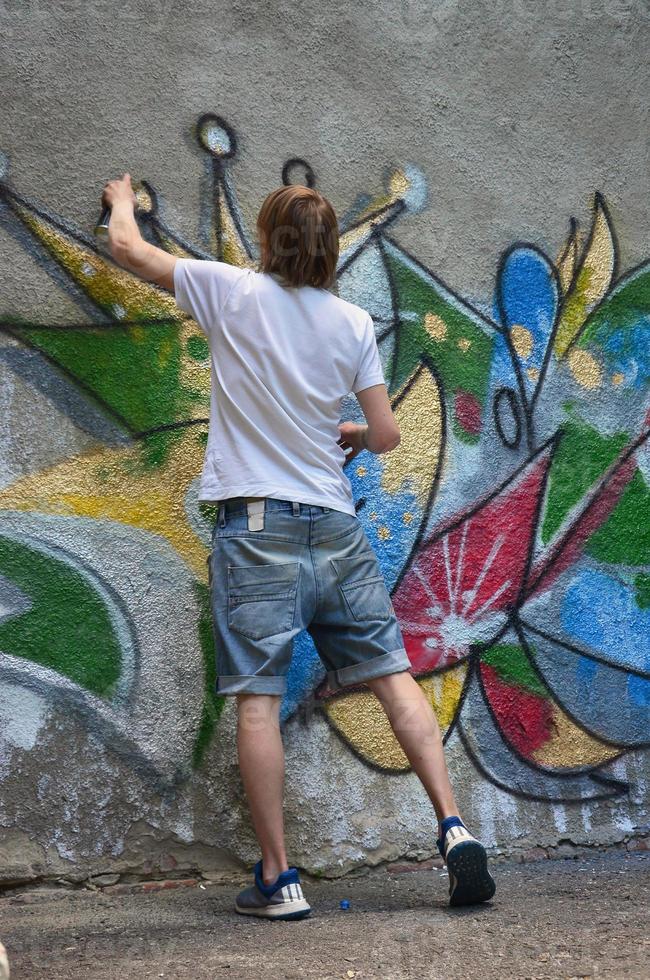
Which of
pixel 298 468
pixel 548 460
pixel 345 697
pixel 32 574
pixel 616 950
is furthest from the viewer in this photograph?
pixel 548 460

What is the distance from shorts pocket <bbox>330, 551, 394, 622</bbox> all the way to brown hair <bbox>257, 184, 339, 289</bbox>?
665mm

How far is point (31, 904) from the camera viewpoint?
264 centimetres

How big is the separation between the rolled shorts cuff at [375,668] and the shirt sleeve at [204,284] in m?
0.88

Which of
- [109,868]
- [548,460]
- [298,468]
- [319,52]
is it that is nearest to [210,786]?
[109,868]

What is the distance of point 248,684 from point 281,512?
0.39 m

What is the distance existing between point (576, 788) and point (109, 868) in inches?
51.5

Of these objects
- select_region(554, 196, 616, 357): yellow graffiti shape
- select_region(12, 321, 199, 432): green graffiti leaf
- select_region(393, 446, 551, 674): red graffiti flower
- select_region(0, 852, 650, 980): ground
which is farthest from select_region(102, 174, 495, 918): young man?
select_region(554, 196, 616, 357): yellow graffiti shape

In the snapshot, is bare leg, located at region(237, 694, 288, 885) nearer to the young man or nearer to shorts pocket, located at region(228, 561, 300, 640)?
the young man

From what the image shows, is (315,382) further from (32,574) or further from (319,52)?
(319,52)

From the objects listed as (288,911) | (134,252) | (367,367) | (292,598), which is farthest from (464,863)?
(134,252)

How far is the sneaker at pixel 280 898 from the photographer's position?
2510mm

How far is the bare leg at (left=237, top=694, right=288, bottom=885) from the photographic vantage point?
8.21 ft

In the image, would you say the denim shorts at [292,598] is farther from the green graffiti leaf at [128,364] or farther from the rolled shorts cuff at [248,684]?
the green graffiti leaf at [128,364]

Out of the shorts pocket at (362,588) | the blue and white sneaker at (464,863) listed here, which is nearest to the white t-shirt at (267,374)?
the shorts pocket at (362,588)
